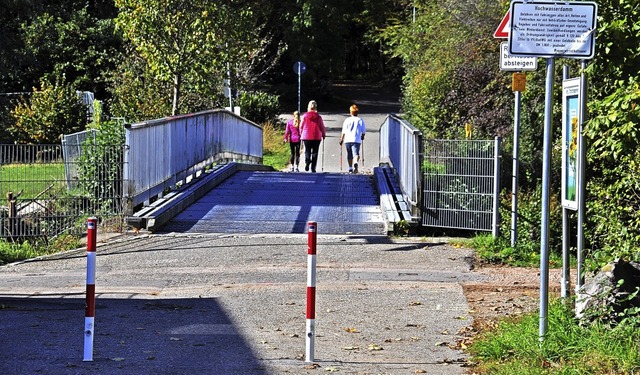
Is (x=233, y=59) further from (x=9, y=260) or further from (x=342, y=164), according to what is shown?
(x=9, y=260)

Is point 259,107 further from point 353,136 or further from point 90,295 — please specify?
point 90,295

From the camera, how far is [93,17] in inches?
1902

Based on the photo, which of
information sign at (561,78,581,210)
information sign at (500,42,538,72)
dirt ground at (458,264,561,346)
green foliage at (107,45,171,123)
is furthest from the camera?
green foliage at (107,45,171,123)

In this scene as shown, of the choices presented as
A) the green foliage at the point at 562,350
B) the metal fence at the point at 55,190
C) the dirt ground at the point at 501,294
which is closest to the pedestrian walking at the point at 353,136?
the metal fence at the point at 55,190

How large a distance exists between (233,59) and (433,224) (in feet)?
45.2

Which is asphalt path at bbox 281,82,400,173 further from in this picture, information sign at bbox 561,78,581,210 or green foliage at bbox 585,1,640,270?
information sign at bbox 561,78,581,210

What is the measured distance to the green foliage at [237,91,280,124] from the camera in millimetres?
43062

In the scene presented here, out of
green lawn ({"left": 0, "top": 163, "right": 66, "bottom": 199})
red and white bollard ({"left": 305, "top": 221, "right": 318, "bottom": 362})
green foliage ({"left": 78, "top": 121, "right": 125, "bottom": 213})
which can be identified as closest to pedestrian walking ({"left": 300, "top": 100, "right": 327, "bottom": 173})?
green lawn ({"left": 0, "top": 163, "right": 66, "bottom": 199})

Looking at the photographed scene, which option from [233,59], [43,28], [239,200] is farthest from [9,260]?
[43,28]

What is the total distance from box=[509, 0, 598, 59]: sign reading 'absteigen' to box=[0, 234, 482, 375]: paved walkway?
229cm

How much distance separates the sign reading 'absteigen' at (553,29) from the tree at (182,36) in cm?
1905

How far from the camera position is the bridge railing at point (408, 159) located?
587 inches

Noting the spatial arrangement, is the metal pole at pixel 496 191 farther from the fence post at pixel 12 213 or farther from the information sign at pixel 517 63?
the fence post at pixel 12 213

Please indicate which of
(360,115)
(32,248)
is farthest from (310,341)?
(360,115)
